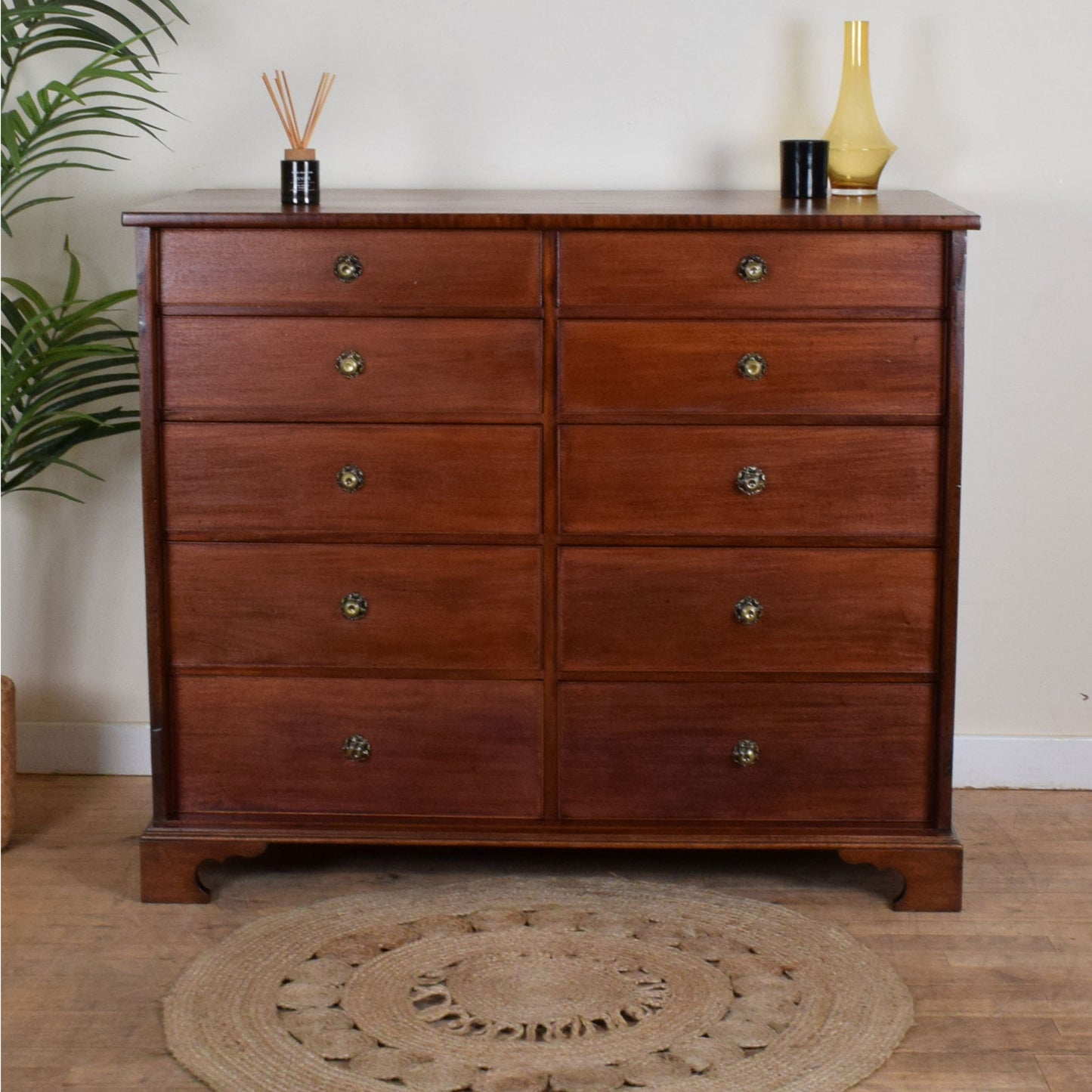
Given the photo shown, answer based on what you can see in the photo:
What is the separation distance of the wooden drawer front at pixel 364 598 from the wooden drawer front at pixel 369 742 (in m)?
0.05

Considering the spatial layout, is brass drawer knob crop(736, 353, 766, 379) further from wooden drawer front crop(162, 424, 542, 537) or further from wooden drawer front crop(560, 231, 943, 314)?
wooden drawer front crop(162, 424, 542, 537)

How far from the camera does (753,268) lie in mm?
2410

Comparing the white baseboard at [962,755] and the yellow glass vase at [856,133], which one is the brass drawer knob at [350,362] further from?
the white baseboard at [962,755]

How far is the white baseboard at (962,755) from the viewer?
314cm

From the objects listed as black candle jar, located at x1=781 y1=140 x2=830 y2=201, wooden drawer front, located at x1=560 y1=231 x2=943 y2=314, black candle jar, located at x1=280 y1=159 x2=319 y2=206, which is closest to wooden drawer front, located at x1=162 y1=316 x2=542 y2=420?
wooden drawer front, located at x1=560 y1=231 x2=943 y2=314

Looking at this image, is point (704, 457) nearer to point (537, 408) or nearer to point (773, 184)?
point (537, 408)

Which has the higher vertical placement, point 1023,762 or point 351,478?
point 351,478

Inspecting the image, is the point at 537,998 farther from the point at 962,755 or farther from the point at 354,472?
the point at 962,755

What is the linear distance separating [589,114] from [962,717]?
4.57ft

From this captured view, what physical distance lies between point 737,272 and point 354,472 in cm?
67

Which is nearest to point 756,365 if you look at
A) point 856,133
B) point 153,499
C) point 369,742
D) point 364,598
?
point 856,133

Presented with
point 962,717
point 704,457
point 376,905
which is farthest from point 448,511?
point 962,717

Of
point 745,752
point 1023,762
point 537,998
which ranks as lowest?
point 537,998

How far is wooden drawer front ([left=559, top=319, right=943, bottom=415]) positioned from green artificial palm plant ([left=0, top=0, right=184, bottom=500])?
85cm
